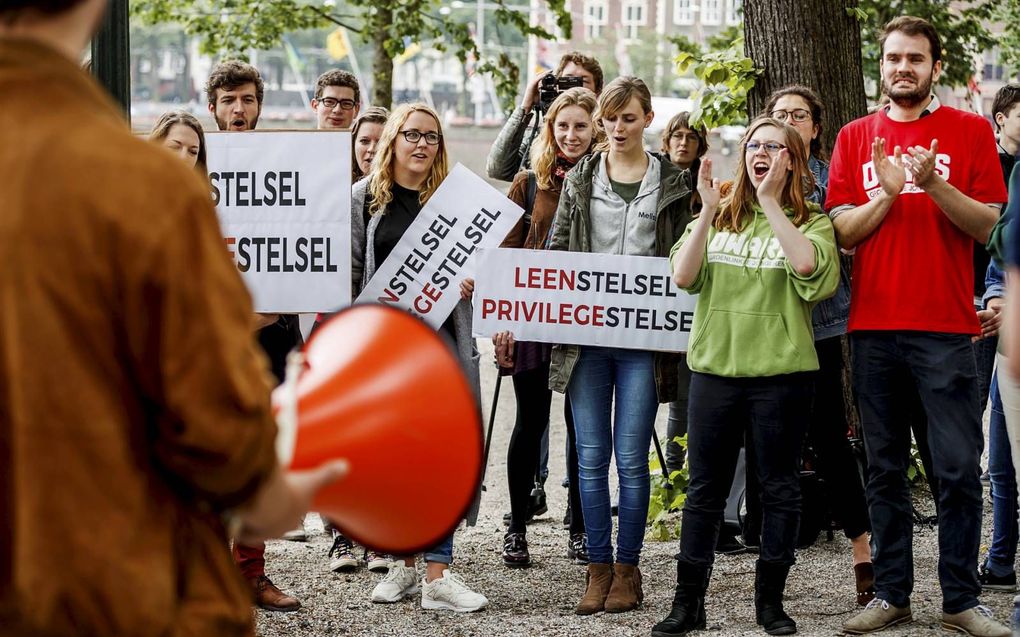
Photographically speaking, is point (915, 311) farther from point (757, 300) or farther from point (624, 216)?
point (624, 216)

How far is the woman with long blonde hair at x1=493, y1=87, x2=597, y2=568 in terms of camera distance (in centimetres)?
641

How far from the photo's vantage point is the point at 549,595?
6.16 meters

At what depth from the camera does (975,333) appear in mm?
5199

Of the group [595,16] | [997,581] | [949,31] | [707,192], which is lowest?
[997,581]

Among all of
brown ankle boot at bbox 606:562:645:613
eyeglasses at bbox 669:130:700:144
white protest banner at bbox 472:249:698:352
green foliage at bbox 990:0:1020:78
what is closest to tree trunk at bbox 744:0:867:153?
eyeglasses at bbox 669:130:700:144

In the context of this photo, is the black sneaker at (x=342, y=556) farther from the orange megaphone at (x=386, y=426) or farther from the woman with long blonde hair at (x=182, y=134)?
the orange megaphone at (x=386, y=426)

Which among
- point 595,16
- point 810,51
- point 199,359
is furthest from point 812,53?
point 595,16

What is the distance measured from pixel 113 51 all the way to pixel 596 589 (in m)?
2.97

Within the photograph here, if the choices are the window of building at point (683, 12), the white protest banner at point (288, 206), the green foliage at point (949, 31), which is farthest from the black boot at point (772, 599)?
the window of building at point (683, 12)

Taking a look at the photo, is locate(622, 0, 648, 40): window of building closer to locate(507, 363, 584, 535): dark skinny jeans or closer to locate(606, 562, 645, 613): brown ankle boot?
locate(507, 363, 584, 535): dark skinny jeans

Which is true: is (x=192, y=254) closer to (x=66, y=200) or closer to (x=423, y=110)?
(x=66, y=200)

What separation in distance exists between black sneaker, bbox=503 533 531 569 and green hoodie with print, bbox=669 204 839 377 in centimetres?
171

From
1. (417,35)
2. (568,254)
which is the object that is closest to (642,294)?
(568,254)

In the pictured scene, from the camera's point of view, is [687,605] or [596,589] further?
[596,589]
